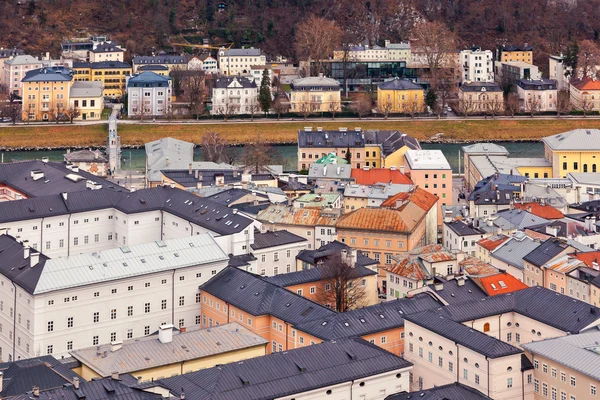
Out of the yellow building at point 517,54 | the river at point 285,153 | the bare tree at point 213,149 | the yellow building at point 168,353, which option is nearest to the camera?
the yellow building at point 168,353

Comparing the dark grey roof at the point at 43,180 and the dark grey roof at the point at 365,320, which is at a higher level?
the dark grey roof at the point at 43,180

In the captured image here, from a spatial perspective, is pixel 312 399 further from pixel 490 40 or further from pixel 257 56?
pixel 490 40

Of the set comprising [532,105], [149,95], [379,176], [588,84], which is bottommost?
[379,176]

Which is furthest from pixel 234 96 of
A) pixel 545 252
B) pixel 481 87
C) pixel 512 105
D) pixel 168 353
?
pixel 168 353

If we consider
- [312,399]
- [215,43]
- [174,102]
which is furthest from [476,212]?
[215,43]

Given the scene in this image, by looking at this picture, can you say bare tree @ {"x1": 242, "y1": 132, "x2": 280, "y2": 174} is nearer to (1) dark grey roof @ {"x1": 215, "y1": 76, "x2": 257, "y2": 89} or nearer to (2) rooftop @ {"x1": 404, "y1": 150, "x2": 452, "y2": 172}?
(2) rooftop @ {"x1": 404, "y1": 150, "x2": 452, "y2": 172}

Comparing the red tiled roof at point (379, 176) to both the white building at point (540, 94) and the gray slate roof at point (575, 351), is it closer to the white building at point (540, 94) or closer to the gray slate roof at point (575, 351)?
the gray slate roof at point (575, 351)

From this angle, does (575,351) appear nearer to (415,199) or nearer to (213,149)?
(415,199)

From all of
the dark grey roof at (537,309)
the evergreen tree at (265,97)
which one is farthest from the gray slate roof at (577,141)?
the dark grey roof at (537,309)
